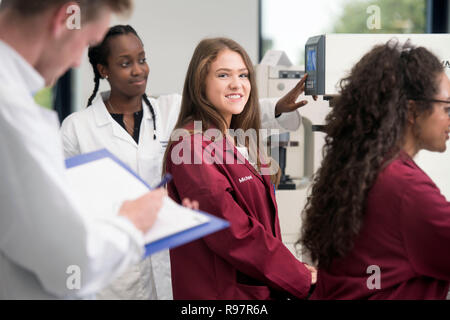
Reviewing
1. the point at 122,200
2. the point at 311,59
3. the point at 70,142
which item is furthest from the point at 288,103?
the point at 122,200

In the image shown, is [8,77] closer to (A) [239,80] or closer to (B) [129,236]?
(B) [129,236]

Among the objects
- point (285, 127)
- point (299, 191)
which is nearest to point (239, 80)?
point (285, 127)

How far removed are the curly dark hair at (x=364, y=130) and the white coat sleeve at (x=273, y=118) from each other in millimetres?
870

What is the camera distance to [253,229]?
4.34 feet

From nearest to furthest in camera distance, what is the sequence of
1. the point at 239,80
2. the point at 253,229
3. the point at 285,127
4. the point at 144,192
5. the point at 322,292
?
the point at 144,192
the point at 322,292
the point at 253,229
the point at 239,80
the point at 285,127

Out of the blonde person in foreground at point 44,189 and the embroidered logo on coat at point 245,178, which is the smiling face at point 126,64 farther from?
the blonde person in foreground at point 44,189

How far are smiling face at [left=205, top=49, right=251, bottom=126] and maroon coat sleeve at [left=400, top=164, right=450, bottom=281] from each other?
71 centimetres

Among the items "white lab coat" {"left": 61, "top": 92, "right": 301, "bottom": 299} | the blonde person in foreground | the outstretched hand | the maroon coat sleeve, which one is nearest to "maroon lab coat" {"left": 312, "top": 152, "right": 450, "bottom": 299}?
the maroon coat sleeve

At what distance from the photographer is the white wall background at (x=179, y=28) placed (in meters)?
3.67

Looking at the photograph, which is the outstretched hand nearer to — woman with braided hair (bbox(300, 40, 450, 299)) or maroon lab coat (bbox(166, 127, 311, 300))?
maroon lab coat (bbox(166, 127, 311, 300))

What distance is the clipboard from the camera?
80 cm

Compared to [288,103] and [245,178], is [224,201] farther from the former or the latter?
[288,103]

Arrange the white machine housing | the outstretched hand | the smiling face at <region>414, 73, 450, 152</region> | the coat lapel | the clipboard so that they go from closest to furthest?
the clipboard → the smiling face at <region>414, 73, 450, 152</region> → the white machine housing → the outstretched hand → the coat lapel
